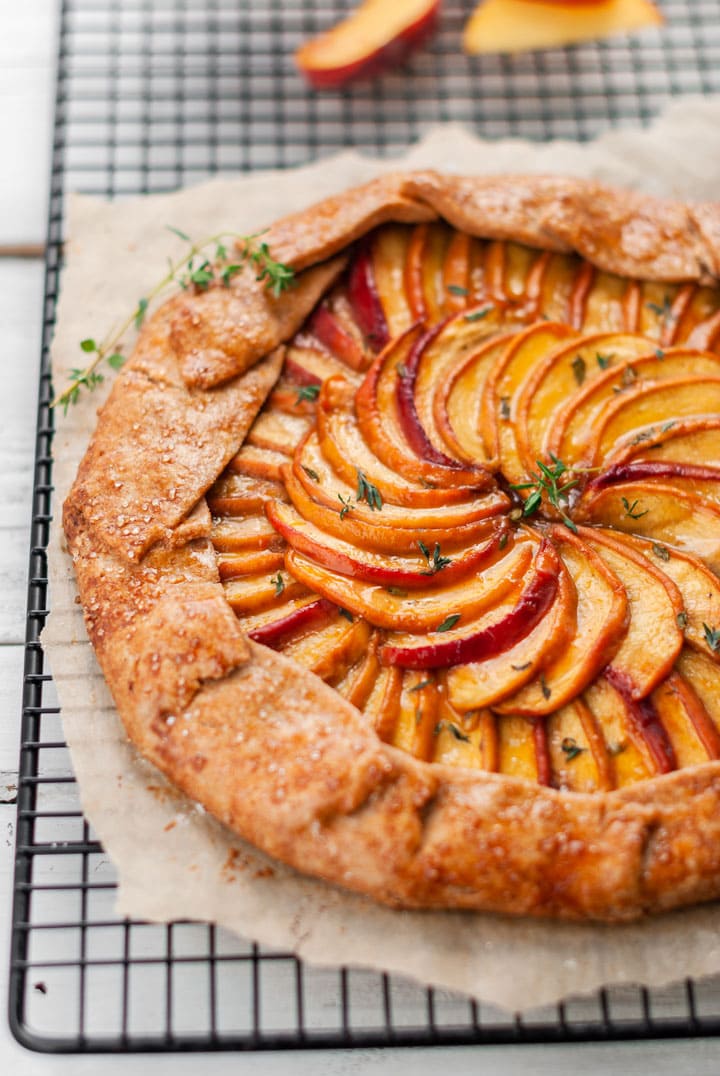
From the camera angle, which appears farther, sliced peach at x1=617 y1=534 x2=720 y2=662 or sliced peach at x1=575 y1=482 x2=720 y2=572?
sliced peach at x1=575 y1=482 x2=720 y2=572

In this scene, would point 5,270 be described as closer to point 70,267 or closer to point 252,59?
point 70,267

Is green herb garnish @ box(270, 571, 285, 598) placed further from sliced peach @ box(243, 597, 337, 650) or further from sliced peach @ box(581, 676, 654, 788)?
sliced peach @ box(581, 676, 654, 788)

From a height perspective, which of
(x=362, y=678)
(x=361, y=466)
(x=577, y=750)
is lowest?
(x=577, y=750)

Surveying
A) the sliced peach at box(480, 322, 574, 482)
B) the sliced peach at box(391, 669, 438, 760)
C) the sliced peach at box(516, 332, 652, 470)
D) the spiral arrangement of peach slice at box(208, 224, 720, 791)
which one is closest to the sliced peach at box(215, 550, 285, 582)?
the spiral arrangement of peach slice at box(208, 224, 720, 791)

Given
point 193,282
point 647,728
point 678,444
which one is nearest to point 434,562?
point 647,728

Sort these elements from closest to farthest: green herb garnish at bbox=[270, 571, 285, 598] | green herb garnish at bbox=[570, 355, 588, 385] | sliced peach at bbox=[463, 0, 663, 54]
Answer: green herb garnish at bbox=[270, 571, 285, 598] < green herb garnish at bbox=[570, 355, 588, 385] < sliced peach at bbox=[463, 0, 663, 54]

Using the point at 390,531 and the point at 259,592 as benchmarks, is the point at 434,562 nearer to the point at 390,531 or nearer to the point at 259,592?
the point at 390,531

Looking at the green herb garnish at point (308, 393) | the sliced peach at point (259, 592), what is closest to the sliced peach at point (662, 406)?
the green herb garnish at point (308, 393)

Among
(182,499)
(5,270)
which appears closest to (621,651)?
(182,499)
